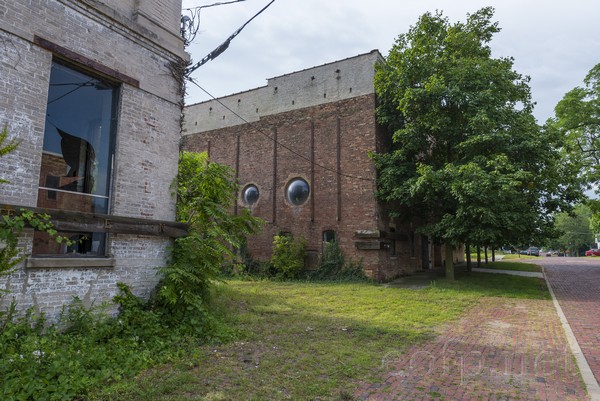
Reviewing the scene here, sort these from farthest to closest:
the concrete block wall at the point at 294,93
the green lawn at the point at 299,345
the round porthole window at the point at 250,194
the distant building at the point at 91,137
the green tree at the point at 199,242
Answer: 1. the round porthole window at the point at 250,194
2. the concrete block wall at the point at 294,93
3. the green tree at the point at 199,242
4. the distant building at the point at 91,137
5. the green lawn at the point at 299,345

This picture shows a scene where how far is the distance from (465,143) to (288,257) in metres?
8.96

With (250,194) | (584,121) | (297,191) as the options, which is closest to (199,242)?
(297,191)

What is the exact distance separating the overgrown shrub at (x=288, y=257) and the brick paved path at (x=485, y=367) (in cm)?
957

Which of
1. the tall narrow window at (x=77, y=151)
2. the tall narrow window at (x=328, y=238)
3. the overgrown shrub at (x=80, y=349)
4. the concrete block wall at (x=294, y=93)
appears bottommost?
the overgrown shrub at (x=80, y=349)

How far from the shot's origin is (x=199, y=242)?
7.36m

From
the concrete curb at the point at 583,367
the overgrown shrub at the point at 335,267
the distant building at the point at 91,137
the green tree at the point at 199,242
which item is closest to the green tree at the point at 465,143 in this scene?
the overgrown shrub at the point at 335,267

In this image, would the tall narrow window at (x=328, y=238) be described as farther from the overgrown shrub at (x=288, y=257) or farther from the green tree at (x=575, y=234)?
the green tree at (x=575, y=234)

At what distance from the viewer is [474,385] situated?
479 centimetres

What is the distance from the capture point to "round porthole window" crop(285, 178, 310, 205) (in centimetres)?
1878

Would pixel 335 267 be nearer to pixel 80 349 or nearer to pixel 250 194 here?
pixel 250 194

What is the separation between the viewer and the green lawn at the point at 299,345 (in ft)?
14.3

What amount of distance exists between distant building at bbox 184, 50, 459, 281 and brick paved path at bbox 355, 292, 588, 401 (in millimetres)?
8524

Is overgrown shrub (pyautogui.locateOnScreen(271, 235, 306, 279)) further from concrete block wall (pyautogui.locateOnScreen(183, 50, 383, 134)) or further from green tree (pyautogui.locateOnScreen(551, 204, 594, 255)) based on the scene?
green tree (pyautogui.locateOnScreen(551, 204, 594, 255))

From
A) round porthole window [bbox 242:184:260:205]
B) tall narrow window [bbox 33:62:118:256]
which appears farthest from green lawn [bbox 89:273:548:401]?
round porthole window [bbox 242:184:260:205]
